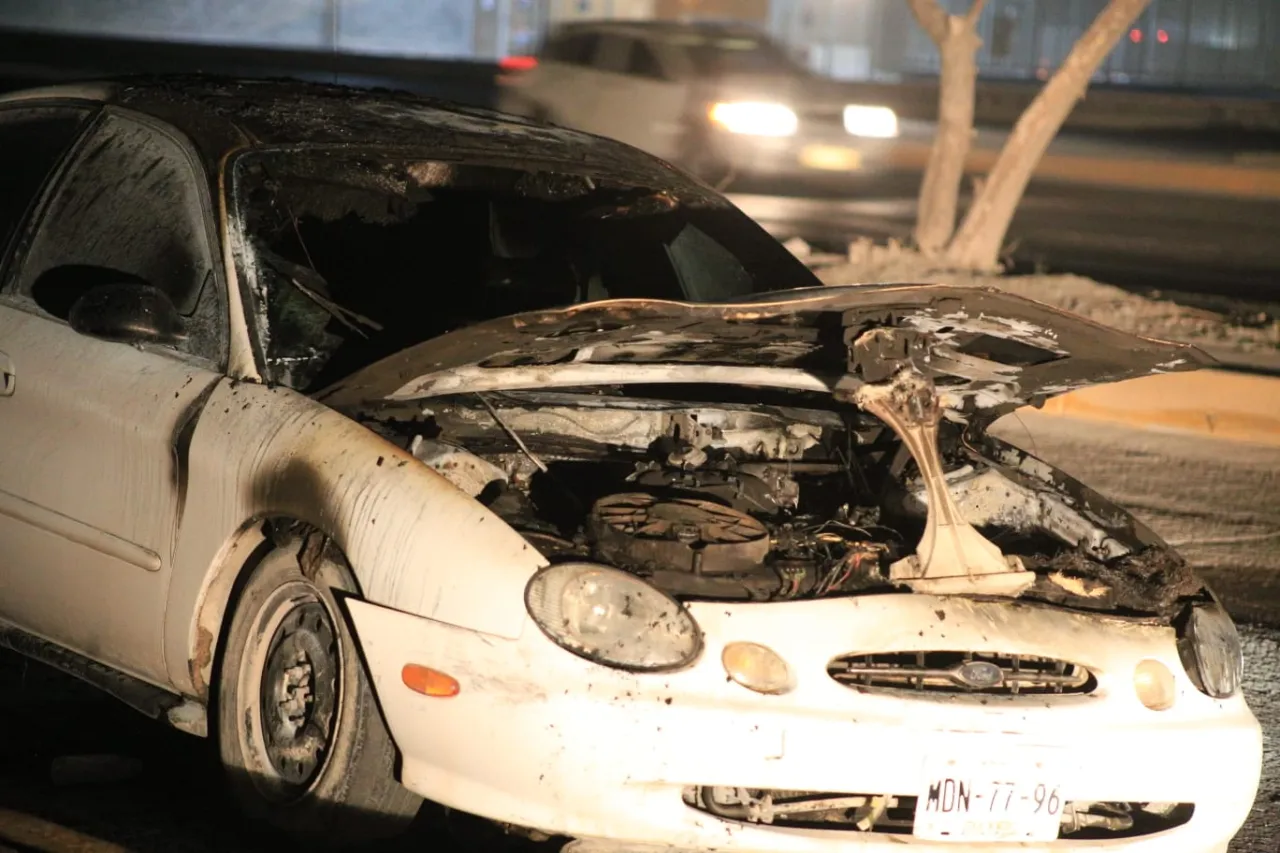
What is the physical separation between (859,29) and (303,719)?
4835 cm

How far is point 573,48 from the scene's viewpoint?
18.9 metres

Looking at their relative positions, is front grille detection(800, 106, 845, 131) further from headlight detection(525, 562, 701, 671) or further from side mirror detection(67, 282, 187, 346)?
headlight detection(525, 562, 701, 671)

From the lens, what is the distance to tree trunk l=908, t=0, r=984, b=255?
12781 millimetres

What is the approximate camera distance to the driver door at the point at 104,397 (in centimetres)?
420

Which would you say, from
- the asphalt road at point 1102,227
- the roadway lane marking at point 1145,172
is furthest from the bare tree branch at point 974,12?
the roadway lane marking at point 1145,172

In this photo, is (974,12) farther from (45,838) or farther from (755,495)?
(45,838)

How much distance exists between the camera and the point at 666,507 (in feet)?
13.6

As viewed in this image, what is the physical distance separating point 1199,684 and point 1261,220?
17447 millimetres

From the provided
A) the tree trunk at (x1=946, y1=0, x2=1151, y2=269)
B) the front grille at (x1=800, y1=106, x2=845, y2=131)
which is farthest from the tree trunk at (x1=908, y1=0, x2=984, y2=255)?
the front grille at (x1=800, y1=106, x2=845, y2=131)

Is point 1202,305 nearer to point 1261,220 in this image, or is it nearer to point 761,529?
point 1261,220

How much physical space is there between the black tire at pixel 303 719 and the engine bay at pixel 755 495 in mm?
452

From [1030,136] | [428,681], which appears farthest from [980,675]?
[1030,136]

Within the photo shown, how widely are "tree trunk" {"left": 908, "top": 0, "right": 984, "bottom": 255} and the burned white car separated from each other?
311 inches

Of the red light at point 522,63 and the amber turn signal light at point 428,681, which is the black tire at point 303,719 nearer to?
the amber turn signal light at point 428,681
